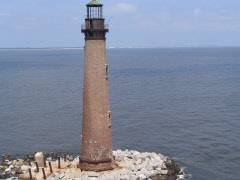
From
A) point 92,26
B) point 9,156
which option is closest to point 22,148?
point 9,156

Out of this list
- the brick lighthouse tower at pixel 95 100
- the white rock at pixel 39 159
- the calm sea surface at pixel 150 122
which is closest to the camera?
the brick lighthouse tower at pixel 95 100

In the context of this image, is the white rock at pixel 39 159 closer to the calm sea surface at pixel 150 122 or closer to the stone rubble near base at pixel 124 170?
the stone rubble near base at pixel 124 170

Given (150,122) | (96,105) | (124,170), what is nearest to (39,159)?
(124,170)

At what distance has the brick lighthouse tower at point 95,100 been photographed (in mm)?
29281

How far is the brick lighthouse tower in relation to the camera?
2928 cm

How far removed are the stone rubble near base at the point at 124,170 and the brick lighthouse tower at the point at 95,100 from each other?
1.08 m

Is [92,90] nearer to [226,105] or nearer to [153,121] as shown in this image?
[153,121]

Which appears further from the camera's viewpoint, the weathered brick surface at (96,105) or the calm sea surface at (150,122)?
the calm sea surface at (150,122)

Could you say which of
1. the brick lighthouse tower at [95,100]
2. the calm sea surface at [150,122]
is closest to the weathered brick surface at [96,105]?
the brick lighthouse tower at [95,100]

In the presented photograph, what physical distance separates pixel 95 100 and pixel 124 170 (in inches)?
253

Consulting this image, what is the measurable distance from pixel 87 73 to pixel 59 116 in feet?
102

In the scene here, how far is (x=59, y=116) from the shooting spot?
59.6 m

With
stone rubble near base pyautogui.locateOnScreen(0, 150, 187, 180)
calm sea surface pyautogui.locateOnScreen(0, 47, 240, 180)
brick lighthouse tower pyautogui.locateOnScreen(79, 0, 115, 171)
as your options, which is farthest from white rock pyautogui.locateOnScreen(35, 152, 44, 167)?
calm sea surface pyautogui.locateOnScreen(0, 47, 240, 180)

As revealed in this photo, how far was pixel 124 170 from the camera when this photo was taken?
1251 inches
